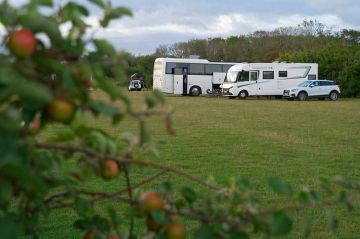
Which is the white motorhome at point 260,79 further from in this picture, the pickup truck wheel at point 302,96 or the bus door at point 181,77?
the bus door at point 181,77

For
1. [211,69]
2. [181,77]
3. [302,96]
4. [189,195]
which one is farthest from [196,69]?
[189,195]

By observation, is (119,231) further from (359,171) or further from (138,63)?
(359,171)

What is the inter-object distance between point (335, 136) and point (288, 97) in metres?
23.4

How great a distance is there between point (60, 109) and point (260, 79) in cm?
3756

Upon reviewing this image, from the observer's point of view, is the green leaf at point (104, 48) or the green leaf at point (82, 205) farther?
the green leaf at point (82, 205)

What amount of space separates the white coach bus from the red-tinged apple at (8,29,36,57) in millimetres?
39018

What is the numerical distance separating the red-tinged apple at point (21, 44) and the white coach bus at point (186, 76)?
1536 inches

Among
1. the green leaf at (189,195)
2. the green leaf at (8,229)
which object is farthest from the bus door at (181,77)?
the green leaf at (8,229)

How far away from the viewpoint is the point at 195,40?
6750cm

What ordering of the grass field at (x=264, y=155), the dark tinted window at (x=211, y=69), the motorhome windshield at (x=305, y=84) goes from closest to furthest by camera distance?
the grass field at (x=264, y=155), the motorhome windshield at (x=305, y=84), the dark tinted window at (x=211, y=69)

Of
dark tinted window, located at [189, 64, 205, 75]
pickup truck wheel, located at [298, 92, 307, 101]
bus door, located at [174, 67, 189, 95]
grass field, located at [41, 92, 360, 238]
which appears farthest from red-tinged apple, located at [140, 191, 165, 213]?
dark tinted window, located at [189, 64, 205, 75]

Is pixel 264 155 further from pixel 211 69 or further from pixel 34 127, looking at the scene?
pixel 211 69

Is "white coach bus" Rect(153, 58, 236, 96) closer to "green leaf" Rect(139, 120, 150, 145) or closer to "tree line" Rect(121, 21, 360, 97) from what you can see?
"tree line" Rect(121, 21, 360, 97)

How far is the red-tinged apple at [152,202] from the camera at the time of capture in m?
1.46
